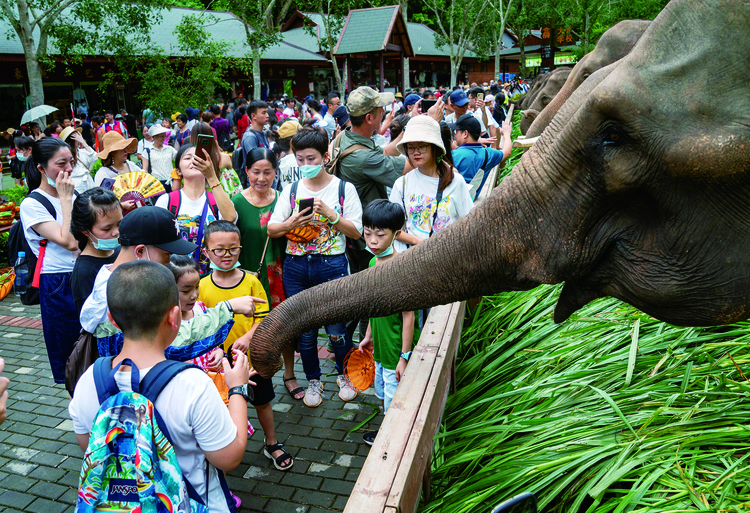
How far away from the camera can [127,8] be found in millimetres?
17906

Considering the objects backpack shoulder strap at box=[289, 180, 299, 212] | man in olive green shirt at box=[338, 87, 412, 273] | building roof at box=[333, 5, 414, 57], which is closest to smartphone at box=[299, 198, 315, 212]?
backpack shoulder strap at box=[289, 180, 299, 212]

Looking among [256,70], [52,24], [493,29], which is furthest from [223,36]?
[493,29]

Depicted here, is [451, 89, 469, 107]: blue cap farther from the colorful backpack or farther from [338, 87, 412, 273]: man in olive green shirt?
the colorful backpack

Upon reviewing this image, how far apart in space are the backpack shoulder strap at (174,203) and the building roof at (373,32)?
21.1 m

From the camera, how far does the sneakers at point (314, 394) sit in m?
5.25

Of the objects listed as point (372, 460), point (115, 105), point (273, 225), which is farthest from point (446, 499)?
point (115, 105)

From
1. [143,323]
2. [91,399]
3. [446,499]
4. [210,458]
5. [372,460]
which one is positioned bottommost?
[446,499]

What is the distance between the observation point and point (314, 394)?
208 inches

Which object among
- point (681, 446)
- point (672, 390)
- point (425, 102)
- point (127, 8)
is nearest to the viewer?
point (681, 446)

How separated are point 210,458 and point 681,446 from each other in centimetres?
195

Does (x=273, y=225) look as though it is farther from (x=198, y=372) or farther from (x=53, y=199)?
(x=198, y=372)

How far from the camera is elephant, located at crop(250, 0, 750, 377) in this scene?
175cm

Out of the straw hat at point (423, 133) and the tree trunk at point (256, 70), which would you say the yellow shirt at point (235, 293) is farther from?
the tree trunk at point (256, 70)

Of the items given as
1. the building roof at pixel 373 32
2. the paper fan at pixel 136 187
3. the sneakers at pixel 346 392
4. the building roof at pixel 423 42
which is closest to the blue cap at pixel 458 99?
the paper fan at pixel 136 187
